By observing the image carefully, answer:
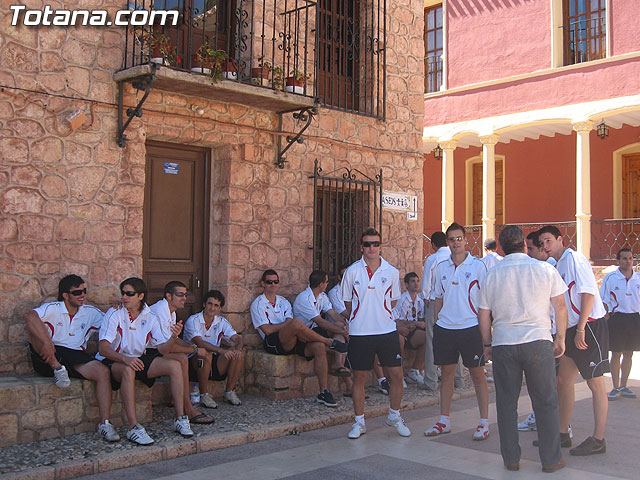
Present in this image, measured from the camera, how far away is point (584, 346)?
18.8 feet

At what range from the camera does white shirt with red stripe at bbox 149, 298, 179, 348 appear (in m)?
6.61

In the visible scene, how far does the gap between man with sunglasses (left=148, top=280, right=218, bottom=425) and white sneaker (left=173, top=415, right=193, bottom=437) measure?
1.21 ft

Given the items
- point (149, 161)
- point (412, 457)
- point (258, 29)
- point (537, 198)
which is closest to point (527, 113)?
point (537, 198)

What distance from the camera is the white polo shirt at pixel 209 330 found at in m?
7.32

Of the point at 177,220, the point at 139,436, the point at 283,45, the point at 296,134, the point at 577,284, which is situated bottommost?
the point at 139,436

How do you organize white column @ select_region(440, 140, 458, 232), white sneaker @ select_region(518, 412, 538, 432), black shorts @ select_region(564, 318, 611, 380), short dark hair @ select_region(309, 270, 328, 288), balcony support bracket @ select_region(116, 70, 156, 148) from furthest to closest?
white column @ select_region(440, 140, 458, 232) → short dark hair @ select_region(309, 270, 328, 288) → balcony support bracket @ select_region(116, 70, 156, 148) → white sneaker @ select_region(518, 412, 538, 432) → black shorts @ select_region(564, 318, 611, 380)

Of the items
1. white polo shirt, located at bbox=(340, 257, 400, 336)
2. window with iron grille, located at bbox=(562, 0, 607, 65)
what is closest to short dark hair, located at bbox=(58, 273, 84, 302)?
white polo shirt, located at bbox=(340, 257, 400, 336)

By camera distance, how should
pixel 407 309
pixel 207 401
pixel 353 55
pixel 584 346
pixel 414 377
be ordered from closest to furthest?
pixel 584 346 < pixel 207 401 < pixel 414 377 < pixel 407 309 < pixel 353 55

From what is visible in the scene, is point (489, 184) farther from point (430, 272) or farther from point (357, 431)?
point (357, 431)

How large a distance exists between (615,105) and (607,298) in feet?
22.4

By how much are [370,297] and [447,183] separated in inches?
411

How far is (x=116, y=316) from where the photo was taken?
250 inches

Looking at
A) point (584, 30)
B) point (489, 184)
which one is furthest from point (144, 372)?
point (584, 30)

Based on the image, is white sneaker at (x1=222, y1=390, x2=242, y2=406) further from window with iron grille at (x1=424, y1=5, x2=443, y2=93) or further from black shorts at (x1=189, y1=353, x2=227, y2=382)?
window with iron grille at (x1=424, y1=5, x2=443, y2=93)
